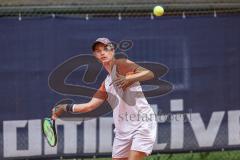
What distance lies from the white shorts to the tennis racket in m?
0.85

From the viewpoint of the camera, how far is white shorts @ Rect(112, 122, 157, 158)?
5.98m

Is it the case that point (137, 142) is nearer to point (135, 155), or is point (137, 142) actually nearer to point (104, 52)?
point (135, 155)

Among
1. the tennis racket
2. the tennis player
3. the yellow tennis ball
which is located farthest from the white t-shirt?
the yellow tennis ball

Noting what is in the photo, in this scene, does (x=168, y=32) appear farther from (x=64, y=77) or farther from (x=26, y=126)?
(x=26, y=126)

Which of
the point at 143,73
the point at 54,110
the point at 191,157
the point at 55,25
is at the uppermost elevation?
the point at 55,25

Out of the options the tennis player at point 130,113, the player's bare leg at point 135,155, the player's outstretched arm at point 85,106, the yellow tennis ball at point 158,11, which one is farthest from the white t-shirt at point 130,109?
the yellow tennis ball at point 158,11

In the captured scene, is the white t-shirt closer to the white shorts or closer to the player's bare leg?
the white shorts

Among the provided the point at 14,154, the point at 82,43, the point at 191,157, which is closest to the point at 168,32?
the point at 82,43

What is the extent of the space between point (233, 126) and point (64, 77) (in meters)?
2.04

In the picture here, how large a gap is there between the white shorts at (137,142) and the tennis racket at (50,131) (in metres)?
0.85

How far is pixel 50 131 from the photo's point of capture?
22.4ft

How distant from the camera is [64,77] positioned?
736 centimetres

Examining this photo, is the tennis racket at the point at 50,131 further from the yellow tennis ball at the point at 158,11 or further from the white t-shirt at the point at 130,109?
the yellow tennis ball at the point at 158,11

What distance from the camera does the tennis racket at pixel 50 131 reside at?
6777 mm
